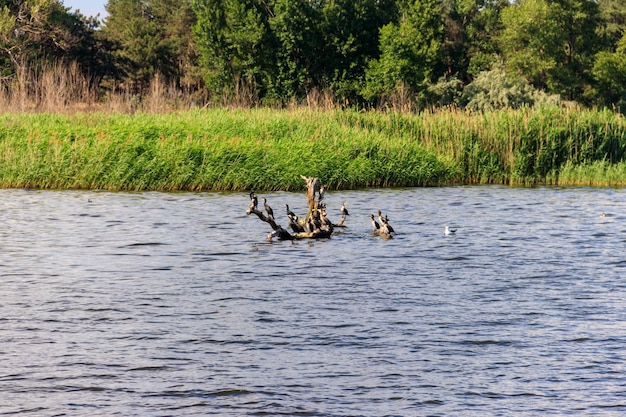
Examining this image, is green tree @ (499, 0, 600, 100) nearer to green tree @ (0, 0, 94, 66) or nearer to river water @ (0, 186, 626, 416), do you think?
green tree @ (0, 0, 94, 66)

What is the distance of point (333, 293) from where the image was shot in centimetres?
1442

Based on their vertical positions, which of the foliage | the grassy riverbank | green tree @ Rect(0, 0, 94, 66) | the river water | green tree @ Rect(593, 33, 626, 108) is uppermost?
green tree @ Rect(0, 0, 94, 66)

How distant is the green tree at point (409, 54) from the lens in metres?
58.9

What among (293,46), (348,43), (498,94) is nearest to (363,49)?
(348,43)

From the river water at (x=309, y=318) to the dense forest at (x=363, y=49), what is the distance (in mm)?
38208

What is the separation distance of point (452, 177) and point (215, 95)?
32.6m

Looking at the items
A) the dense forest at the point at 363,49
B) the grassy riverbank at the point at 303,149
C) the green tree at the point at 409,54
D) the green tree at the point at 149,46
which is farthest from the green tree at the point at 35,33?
the grassy riverbank at the point at 303,149

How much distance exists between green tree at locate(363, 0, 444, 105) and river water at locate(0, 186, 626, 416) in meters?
36.6

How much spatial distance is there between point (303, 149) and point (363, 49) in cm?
3458

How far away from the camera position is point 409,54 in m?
59.4

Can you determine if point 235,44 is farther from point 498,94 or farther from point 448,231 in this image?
point 448,231

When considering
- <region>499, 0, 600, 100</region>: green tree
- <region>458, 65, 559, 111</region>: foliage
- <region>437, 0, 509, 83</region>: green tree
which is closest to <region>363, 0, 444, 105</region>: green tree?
<region>437, 0, 509, 83</region>: green tree

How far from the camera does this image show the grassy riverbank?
96.1ft

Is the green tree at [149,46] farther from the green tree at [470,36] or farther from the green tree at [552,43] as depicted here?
the green tree at [552,43]
